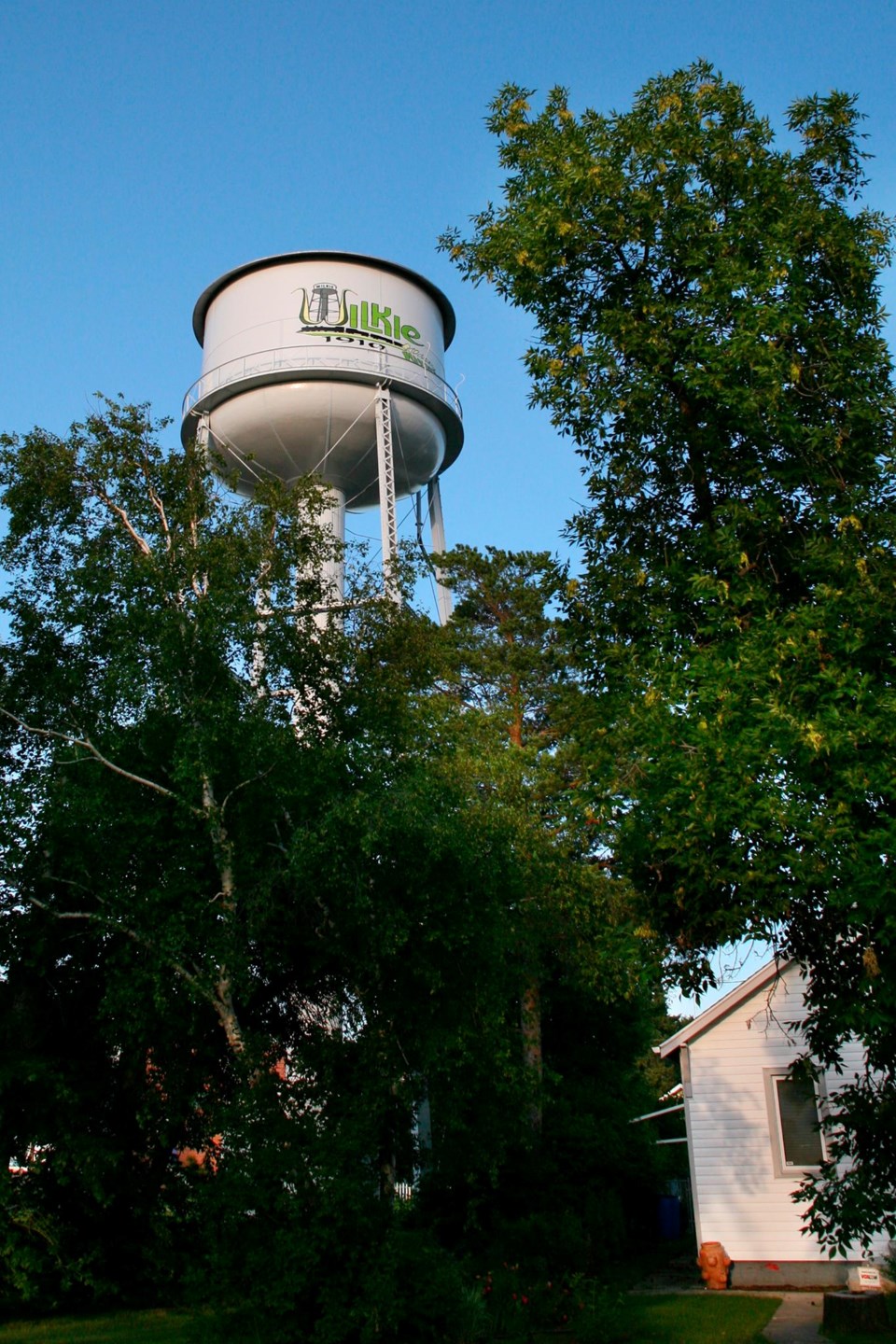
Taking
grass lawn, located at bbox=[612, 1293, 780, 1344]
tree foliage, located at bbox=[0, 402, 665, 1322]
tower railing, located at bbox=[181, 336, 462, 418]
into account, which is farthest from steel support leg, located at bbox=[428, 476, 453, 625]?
grass lawn, located at bbox=[612, 1293, 780, 1344]

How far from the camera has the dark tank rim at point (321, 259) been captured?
25672mm

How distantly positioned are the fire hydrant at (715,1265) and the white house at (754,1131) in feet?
0.68

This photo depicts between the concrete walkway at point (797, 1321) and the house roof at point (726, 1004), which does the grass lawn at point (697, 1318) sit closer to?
the concrete walkway at point (797, 1321)

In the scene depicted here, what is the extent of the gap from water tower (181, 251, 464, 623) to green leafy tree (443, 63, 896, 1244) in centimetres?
1313

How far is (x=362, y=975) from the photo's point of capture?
11.8 metres

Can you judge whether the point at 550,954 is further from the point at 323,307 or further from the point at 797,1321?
the point at 323,307

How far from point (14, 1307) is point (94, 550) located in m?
10.0

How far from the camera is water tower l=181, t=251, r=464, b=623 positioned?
23.9 m

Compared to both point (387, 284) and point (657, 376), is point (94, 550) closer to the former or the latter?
point (657, 376)

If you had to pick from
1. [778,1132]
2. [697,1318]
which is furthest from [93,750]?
[778,1132]

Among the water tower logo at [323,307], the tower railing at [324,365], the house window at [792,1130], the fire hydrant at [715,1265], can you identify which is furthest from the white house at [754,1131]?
the water tower logo at [323,307]

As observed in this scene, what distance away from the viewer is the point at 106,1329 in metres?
13.4

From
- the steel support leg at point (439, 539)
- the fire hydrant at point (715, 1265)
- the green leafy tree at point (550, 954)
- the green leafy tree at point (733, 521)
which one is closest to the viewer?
the green leafy tree at point (733, 521)

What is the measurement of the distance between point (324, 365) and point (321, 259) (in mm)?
3486
